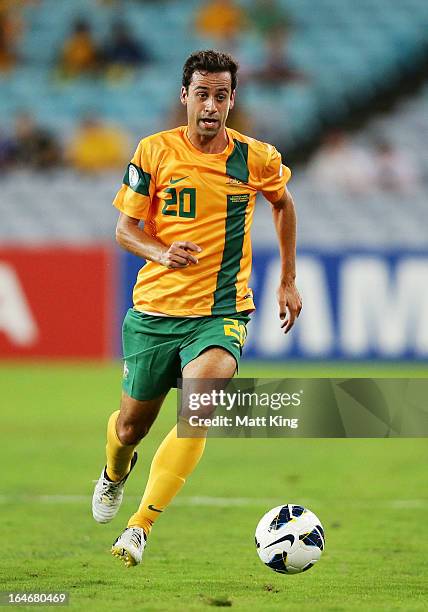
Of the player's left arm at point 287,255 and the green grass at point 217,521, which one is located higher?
the player's left arm at point 287,255

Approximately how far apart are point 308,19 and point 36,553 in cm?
1627

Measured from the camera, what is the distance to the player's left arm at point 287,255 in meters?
5.73

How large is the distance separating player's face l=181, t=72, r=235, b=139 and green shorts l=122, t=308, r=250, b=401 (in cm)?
88

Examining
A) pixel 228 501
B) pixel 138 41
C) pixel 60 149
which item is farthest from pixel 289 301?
pixel 138 41

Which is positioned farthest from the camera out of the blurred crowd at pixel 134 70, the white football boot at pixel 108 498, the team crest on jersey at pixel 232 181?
the blurred crowd at pixel 134 70

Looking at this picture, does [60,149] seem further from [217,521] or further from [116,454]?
[116,454]

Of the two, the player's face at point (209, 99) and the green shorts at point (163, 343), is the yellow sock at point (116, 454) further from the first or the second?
the player's face at point (209, 99)

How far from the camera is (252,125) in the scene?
18.3 m

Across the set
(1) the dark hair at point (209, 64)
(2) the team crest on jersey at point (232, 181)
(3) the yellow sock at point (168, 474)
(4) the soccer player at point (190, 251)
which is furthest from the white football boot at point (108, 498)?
(1) the dark hair at point (209, 64)

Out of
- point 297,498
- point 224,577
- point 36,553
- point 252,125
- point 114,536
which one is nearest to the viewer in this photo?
point 224,577

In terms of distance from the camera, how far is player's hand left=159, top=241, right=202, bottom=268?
5.00m

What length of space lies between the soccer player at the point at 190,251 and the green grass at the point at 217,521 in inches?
18.3

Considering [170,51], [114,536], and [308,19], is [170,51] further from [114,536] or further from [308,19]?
[114,536]

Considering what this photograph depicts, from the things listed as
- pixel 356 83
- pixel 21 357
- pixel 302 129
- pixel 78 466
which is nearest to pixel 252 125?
pixel 302 129
